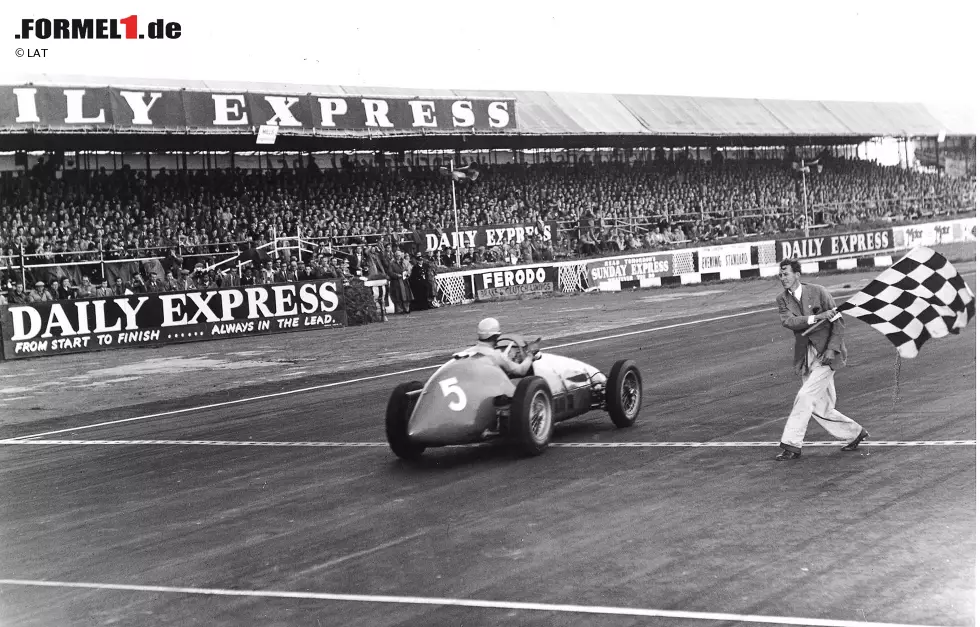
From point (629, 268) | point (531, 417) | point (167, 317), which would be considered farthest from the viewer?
point (629, 268)

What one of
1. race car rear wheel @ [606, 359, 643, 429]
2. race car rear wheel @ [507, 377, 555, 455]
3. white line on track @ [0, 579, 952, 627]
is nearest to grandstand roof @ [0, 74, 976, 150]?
race car rear wheel @ [606, 359, 643, 429]

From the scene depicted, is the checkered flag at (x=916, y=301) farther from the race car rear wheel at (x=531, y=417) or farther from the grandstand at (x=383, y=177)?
the grandstand at (x=383, y=177)

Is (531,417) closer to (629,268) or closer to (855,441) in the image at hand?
(855,441)

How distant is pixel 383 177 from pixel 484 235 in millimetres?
5227

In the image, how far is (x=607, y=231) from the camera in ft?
138

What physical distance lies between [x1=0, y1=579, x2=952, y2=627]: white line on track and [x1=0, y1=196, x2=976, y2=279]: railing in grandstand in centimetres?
2037

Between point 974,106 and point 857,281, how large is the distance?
2758cm

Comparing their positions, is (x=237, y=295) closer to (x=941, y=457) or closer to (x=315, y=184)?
(x=315, y=184)

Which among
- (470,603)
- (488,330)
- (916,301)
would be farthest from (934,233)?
(470,603)

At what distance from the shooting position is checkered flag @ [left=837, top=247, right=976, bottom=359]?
927 centimetres

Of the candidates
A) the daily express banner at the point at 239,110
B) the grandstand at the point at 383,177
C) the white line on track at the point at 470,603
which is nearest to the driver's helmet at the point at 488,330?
the white line on track at the point at 470,603

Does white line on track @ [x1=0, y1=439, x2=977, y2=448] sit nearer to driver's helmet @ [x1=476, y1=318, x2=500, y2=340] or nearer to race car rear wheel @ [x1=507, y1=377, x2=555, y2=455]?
race car rear wheel @ [x1=507, y1=377, x2=555, y2=455]

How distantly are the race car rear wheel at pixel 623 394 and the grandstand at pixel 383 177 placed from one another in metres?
17.3

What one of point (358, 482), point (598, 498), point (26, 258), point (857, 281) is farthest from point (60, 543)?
point (857, 281)
